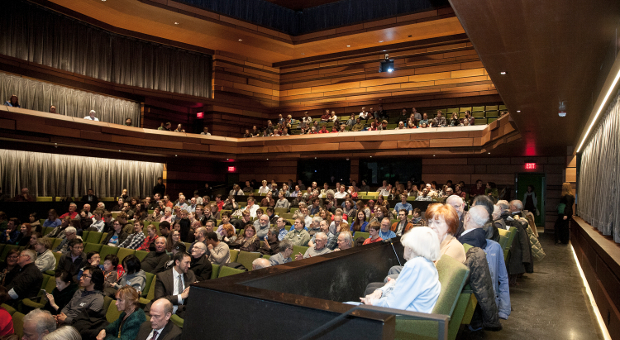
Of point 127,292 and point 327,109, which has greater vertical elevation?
point 327,109

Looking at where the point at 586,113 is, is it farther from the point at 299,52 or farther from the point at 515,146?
the point at 299,52

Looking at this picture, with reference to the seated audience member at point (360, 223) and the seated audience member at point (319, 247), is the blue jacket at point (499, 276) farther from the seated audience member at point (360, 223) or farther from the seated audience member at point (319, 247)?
the seated audience member at point (360, 223)

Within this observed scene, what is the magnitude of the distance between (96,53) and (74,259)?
29.1 ft

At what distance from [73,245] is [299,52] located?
1103 cm

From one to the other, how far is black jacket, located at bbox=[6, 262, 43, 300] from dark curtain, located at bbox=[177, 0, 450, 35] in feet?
30.8

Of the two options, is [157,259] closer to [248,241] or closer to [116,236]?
[248,241]

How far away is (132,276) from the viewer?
3.92 metres

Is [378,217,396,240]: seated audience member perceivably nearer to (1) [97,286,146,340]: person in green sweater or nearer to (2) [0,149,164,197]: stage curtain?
(1) [97,286,146,340]: person in green sweater

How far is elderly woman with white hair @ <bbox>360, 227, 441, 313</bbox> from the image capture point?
180 centimetres

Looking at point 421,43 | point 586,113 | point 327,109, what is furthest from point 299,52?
point 586,113

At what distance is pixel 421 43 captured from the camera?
1262 centimetres

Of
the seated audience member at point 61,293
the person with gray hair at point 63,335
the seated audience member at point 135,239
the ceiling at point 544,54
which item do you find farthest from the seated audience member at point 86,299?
the ceiling at point 544,54

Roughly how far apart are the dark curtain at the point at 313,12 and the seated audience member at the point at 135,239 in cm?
807

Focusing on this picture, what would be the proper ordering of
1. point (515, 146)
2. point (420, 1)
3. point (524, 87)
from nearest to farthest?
point (524, 87) < point (515, 146) < point (420, 1)
